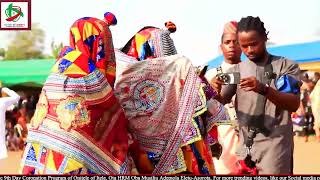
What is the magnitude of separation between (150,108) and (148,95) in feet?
0.27

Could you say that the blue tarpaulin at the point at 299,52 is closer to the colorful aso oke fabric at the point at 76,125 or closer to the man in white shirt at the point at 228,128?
the man in white shirt at the point at 228,128

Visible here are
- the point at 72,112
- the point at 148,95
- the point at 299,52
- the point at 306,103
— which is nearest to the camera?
the point at 72,112

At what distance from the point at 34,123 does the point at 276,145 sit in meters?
1.70

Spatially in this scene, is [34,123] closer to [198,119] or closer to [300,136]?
[198,119]

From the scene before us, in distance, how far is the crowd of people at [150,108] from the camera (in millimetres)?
3414

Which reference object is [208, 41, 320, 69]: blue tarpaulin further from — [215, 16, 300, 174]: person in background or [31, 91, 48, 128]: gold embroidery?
[31, 91, 48, 128]: gold embroidery

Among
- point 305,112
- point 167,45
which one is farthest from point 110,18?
point 305,112

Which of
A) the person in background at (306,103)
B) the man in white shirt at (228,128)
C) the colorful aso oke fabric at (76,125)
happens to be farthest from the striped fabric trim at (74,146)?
the person in background at (306,103)

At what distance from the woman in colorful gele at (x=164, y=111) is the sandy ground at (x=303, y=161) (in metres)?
5.70

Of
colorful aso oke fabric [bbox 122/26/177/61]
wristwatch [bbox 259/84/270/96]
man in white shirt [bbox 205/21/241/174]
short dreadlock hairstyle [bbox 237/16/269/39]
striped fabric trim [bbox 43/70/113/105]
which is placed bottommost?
man in white shirt [bbox 205/21/241/174]

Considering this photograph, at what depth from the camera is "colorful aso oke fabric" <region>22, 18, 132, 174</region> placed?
11.1 ft

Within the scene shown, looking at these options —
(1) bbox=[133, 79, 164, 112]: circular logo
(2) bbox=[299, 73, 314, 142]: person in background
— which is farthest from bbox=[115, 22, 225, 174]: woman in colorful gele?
(2) bbox=[299, 73, 314, 142]: person in background

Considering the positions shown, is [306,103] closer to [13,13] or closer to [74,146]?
[13,13]

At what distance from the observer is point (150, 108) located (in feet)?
12.8
